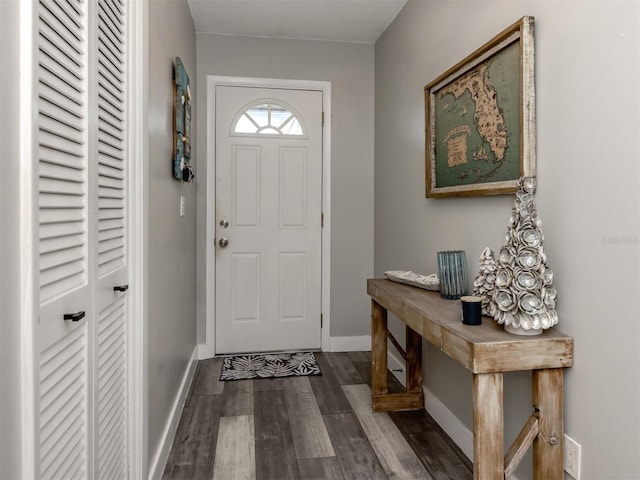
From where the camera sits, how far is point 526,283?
136 centimetres

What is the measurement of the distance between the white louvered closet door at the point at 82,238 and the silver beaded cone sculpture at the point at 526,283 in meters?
1.22

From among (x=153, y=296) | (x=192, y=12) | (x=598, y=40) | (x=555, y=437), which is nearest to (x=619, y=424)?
(x=555, y=437)

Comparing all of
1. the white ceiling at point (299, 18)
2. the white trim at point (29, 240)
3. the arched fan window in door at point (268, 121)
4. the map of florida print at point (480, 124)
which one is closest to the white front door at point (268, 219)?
the arched fan window in door at point (268, 121)

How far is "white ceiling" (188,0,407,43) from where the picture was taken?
9.41ft

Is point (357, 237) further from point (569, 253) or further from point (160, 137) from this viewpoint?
point (569, 253)

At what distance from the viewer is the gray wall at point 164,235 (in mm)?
1797

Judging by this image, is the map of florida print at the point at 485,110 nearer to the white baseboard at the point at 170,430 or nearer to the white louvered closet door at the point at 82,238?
the white louvered closet door at the point at 82,238

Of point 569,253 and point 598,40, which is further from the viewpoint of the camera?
point 569,253

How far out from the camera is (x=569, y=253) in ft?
4.60

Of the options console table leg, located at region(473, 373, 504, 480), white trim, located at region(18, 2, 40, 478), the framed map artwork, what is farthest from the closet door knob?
the framed map artwork

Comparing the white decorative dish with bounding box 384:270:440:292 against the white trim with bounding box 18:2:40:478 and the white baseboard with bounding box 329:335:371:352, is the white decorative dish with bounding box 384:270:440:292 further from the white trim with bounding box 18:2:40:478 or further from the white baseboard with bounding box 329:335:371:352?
the white trim with bounding box 18:2:40:478

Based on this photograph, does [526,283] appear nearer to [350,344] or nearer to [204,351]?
[350,344]

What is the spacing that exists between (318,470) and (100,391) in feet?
3.41

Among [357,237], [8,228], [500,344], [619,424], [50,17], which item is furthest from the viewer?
[357,237]
